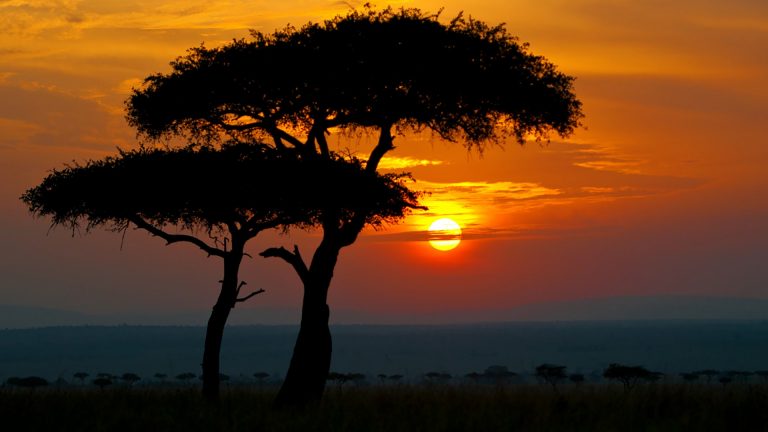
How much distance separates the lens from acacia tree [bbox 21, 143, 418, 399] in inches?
1228

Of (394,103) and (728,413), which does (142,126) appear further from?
(728,413)

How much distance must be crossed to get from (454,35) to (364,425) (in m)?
12.3

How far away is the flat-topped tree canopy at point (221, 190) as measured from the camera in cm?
3095

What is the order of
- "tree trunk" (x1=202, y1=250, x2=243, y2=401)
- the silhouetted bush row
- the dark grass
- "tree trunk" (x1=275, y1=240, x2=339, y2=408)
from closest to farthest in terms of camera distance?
the dark grass < "tree trunk" (x1=275, y1=240, x2=339, y2=408) < "tree trunk" (x1=202, y1=250, x2=243, y2=401) < the silhouetted bush row

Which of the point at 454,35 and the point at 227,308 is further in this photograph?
the point at 227,308

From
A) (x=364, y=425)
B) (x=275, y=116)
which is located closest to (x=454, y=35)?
(x=275, y=116)

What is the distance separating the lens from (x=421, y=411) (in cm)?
2703

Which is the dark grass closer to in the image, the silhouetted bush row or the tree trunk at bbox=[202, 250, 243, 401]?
the tree trunk at bbox=[202, 250, 243, 401]

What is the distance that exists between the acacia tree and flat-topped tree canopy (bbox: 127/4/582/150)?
4.25 ft

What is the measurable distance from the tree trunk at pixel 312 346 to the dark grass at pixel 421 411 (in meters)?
0.70

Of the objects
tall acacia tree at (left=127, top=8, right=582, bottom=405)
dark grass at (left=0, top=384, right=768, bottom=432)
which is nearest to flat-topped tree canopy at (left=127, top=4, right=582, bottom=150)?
tall acacia tree at (left=127, top=8, right=582, bottom=405)

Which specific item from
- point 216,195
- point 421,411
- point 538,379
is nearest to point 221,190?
point 216,195

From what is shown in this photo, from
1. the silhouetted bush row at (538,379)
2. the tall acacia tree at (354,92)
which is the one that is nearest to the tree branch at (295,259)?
the tall acacia tree at (354,92)

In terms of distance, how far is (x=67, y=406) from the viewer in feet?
92.4
